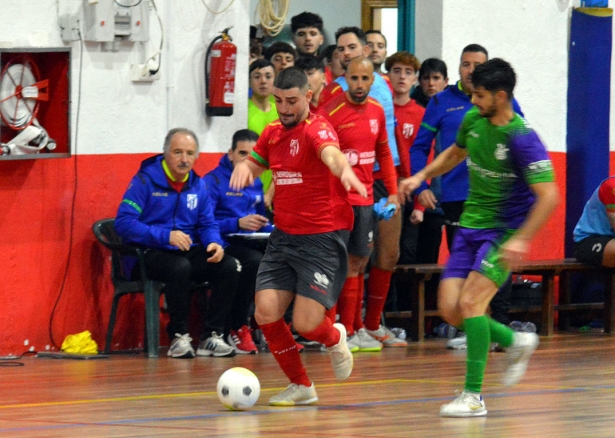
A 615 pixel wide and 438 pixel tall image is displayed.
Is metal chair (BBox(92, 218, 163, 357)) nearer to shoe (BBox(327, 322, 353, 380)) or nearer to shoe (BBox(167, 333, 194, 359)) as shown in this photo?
shoe (BBox(167, 333, 194, 359))

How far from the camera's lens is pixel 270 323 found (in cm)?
638

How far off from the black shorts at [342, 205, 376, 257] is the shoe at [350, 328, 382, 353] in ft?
2.26

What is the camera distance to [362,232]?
880cm

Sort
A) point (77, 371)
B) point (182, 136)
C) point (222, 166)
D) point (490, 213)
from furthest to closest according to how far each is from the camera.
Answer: point (222, 166), point (182, 136), point (77, 371), point (490, 213)

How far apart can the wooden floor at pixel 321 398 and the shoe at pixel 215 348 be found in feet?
0.52

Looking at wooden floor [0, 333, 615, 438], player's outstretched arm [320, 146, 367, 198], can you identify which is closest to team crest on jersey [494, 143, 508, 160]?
player's outstretched arm [320, 146, 367, 198]

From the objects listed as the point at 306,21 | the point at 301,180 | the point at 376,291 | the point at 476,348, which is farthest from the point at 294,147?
the point at 306,21

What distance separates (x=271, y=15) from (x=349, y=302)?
113 inches

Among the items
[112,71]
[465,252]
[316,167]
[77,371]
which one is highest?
[112,71]

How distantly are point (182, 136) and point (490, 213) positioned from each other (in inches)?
129

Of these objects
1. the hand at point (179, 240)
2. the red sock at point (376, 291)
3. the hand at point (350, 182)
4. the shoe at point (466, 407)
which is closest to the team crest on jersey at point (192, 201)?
the hand at point (179, 240)

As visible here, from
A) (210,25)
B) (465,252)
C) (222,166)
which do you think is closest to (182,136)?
(222,166)

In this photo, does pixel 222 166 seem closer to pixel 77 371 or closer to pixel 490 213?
pixel 77 371

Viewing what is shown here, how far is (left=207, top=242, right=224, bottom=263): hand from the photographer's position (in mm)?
8797
